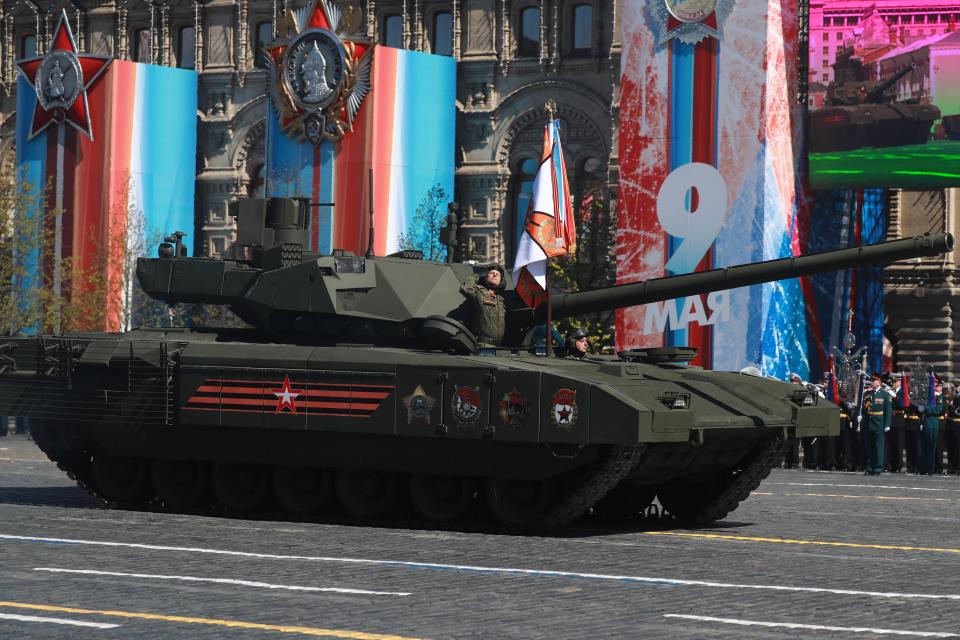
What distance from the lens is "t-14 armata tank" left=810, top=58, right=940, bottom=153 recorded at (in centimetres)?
4228

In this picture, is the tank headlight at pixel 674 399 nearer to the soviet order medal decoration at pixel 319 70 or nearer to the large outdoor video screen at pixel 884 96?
the large outdoor video screen at pixel 884 96

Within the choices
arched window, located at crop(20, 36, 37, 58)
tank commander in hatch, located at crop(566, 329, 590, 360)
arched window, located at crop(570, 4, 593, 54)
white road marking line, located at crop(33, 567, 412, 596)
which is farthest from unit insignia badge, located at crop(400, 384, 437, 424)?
arched window, located at crop(20, 36, 37, 58)


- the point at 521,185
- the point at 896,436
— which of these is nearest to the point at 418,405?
the point at 896,436

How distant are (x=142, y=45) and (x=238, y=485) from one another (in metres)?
45.9

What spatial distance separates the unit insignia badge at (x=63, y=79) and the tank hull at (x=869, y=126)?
25.3 meters

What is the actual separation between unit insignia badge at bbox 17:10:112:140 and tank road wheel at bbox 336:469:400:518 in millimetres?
41946

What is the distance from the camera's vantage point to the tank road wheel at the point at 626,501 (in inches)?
774

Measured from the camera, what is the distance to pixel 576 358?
1889 centimetres

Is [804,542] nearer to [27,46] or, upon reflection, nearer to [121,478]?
[121,478]

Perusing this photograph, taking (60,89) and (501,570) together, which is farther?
(60,89)

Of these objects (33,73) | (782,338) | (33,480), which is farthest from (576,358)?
(33,73)

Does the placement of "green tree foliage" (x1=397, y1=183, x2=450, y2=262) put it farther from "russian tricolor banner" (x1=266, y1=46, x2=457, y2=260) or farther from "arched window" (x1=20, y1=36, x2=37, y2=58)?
"arched window" (x1=20, y1=36, x2=37, y2=58)

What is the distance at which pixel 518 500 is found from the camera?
58.9 feet

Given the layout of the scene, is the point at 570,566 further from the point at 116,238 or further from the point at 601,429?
the point at 116,238
